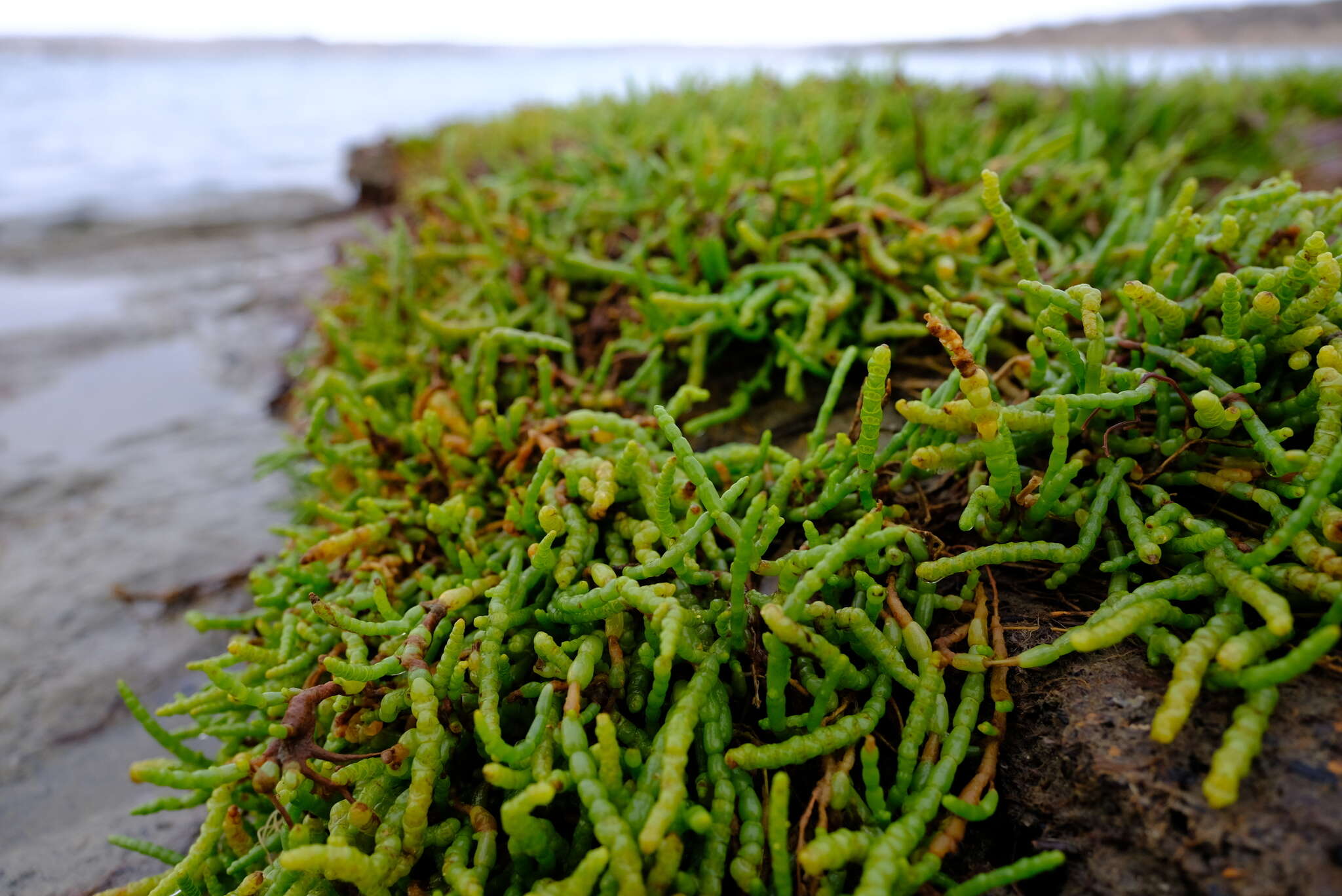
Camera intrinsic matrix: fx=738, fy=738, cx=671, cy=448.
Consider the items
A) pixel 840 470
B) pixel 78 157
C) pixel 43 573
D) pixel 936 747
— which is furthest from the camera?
pixel 78 157

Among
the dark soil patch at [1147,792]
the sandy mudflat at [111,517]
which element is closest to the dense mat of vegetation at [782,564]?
the dark soil patch at [1147,792]

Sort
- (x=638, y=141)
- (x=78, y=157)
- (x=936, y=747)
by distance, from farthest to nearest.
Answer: (x=78, y=157), (x=638, y=141), (x=936, y=747)

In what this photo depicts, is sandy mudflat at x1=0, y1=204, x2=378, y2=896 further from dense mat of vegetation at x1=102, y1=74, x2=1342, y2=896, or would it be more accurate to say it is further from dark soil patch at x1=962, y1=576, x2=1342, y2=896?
dark soil patch at x1=962, y1=576, x2=1342, y2=896

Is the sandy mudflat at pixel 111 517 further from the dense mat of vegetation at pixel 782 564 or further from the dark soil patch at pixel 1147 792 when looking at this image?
the dark soil patch at pixel 1147 792

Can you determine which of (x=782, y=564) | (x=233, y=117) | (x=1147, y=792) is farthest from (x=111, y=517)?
(x=233, y=117)

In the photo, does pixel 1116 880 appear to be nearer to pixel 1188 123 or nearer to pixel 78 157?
pixel 1188 123

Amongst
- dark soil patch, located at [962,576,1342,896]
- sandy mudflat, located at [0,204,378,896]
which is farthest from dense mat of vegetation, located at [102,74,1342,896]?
sandy mudflat, located at [0,204,378,896]

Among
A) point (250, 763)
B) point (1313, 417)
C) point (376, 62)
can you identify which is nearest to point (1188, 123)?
point (1313, 417)

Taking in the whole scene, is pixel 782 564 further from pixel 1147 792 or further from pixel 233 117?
pixel 233 117
